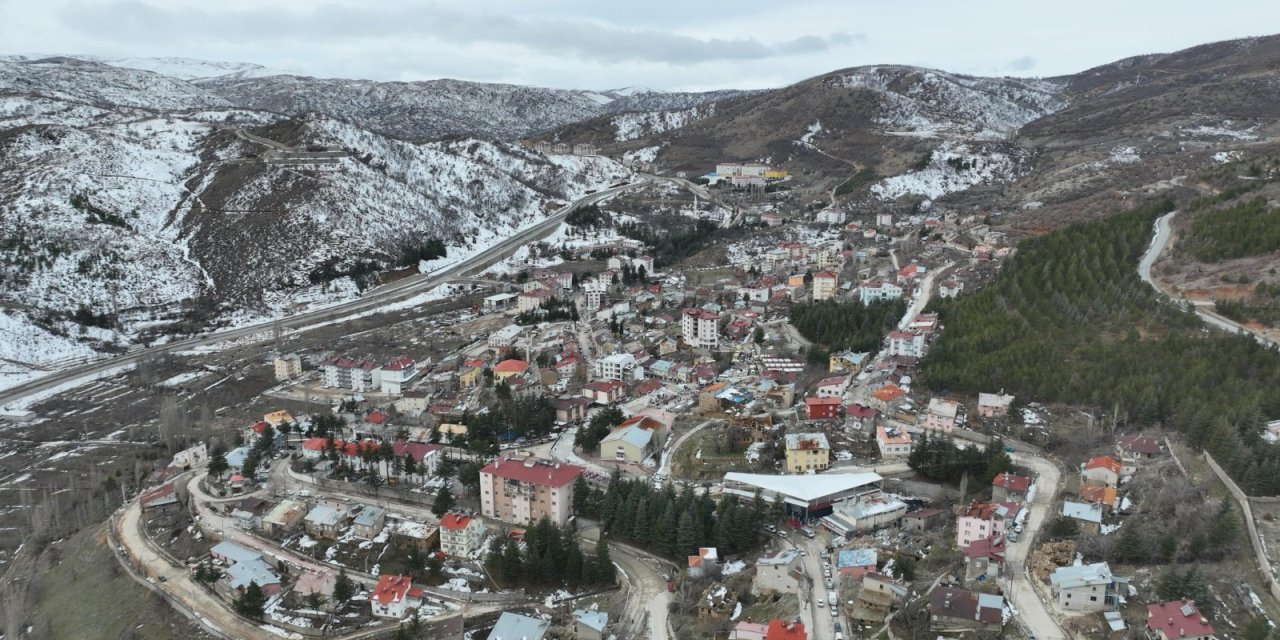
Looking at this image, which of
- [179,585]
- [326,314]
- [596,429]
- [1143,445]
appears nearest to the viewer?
[179,585]

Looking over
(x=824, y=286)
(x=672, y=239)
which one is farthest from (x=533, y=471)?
(x=672, y=239)

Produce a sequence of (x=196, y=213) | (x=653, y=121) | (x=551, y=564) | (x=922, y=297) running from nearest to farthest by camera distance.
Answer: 1. (x=551, y=564)
2. (x=922, y=297)
3. (x=196, y=213)
4. (x=653, y=121)

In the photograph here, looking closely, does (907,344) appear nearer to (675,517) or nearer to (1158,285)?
(1158,285)

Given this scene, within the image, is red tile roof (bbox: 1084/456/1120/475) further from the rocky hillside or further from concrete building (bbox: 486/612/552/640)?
the rocky hillside

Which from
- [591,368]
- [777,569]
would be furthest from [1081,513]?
[591,368]

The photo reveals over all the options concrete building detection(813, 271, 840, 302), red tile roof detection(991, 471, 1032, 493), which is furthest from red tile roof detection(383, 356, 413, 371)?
red tile roof detection(991, 471, 1032, 493)

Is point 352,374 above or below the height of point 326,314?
below

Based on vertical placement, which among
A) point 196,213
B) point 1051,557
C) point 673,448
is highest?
point 196,213
